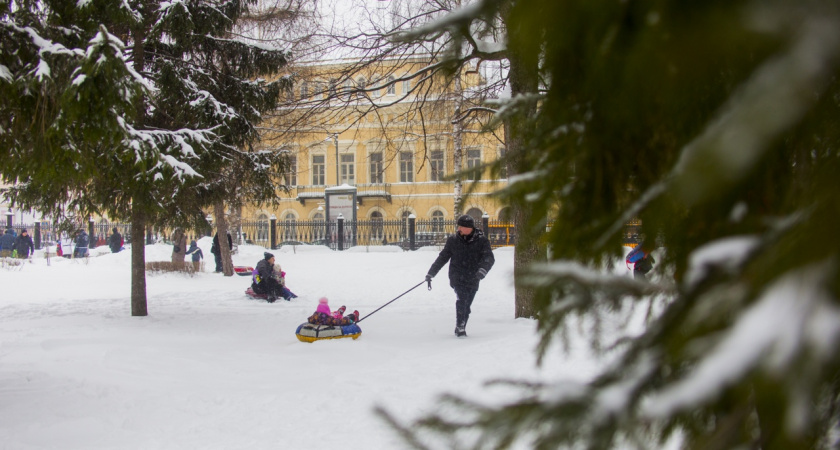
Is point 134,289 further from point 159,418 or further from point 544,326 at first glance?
point 544,326

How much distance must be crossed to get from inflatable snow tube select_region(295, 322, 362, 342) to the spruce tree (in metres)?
2.69

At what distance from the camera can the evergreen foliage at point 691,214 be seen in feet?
1.65

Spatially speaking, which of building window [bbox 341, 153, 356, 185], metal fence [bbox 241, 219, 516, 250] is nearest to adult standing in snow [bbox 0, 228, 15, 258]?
metal fence [bbox 241, 219, 516, 250]

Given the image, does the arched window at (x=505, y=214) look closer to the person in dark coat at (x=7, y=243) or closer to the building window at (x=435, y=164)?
the building window at (x=435, y=164)

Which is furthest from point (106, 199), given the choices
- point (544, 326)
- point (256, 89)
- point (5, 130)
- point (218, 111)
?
point (544, 326)

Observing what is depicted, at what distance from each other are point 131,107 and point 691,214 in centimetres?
583

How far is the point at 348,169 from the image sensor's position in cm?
3856

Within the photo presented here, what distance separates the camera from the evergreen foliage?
50cm

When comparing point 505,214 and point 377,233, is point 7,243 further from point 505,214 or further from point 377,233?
point 505,214

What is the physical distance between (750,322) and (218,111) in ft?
33.0

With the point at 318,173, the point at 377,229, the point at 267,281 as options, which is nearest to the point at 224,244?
the point at 267,281

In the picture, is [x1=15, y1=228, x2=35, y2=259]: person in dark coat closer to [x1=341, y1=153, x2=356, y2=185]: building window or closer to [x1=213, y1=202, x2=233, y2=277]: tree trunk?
[x1=213, y1=202, x2=233, y2=277]: tree trunk

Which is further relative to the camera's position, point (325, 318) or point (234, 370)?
point (325, 318)

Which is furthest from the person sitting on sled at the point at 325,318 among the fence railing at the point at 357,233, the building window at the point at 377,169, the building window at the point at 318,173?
the building window at the point at 318,173
